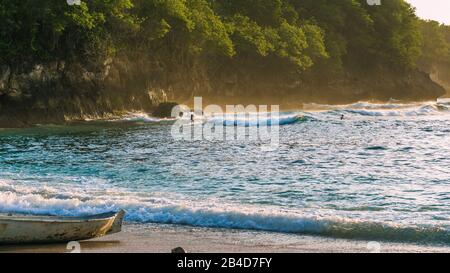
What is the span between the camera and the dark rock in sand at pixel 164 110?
159 ft

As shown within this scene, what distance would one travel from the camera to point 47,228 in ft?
33.8

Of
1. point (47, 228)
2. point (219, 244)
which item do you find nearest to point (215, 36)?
point (219, 244)

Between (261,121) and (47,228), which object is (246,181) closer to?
(47,228)

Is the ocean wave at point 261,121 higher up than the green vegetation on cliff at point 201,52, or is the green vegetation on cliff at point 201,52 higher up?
the green vegetation on cliff at point 201,52

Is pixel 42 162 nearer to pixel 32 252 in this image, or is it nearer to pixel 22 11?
pixel 32 252

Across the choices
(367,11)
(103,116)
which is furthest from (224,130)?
(367,11)

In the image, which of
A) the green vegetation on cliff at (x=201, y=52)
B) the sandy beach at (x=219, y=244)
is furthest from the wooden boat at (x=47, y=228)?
the green vegetation on cliff at (x=201, y=52)

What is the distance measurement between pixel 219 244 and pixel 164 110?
A: 3854 centimetres

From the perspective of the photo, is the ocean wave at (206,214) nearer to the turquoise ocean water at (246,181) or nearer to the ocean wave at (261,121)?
the turquoise ocean water at (246,181)

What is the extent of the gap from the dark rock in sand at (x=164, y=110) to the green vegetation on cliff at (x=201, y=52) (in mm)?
2097

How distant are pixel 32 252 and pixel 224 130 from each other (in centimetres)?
2781

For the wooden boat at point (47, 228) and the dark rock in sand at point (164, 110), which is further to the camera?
the dark rock in sand at point (164, 110)

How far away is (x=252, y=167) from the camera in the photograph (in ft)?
66.8

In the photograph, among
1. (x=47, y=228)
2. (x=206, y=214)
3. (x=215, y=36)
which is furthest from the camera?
(x=215, y=36)
